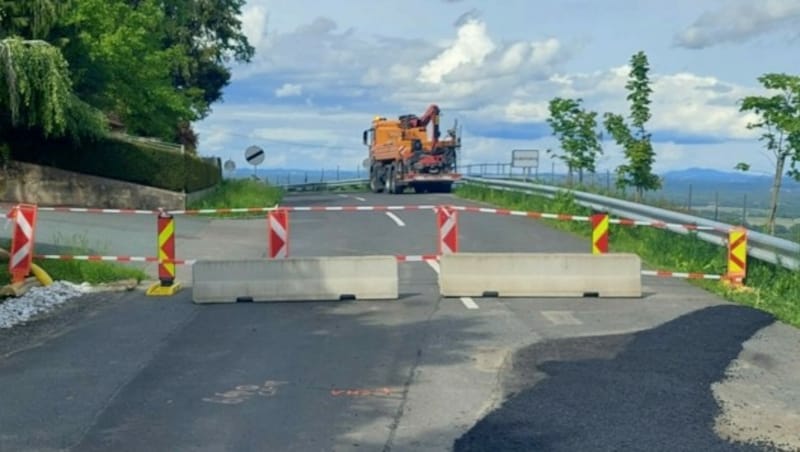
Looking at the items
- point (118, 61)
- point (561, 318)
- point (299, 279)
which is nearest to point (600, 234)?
point (561, 318)

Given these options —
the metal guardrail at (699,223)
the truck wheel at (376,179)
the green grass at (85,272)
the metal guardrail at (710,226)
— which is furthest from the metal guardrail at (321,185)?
the green grass at (85,272)

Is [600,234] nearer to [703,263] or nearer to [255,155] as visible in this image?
[703,263]

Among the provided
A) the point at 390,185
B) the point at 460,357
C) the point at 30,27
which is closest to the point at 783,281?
the point at 460,357

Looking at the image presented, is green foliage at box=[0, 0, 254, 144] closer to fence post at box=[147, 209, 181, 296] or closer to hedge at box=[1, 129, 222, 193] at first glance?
hedge at box=[1, 129, 222, 193]

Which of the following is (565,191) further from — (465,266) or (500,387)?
(500,387)

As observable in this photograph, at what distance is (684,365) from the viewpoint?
28.6 feet

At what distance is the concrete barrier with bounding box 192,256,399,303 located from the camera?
12750 mm

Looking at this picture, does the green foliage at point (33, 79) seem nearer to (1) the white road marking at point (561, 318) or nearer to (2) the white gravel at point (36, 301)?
(2) the white gravel at point (36, 301)

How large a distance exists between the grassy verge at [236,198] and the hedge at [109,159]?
133cm

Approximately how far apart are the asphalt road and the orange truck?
96.8 ft

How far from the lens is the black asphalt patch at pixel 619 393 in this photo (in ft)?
21.1

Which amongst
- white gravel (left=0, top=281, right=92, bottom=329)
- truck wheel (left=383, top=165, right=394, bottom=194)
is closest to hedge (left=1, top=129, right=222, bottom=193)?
truck wheel (left=383, top=165, right=394, bottom=194)

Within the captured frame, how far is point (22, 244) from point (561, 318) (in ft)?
23.8

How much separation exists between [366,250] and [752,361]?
421 inches
